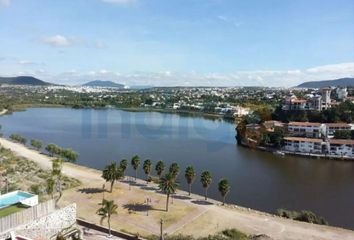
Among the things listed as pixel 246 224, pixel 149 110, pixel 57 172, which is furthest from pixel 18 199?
pixel 149 110

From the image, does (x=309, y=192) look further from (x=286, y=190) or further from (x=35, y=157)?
(x=35, y=157)

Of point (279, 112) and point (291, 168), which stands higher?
point (279, 112)

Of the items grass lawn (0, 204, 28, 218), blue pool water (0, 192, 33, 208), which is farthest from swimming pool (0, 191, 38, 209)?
grass lawn (0, 204, 28, 218)

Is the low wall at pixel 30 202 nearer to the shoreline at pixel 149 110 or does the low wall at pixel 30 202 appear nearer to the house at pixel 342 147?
the house at pixel 342 147

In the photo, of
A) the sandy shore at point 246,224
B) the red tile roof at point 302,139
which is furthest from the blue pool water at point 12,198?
the red tile roof at point 302,139

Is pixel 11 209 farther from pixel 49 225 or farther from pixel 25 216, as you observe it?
pixel 49 225

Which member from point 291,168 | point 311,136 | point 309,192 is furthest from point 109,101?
point 309,192

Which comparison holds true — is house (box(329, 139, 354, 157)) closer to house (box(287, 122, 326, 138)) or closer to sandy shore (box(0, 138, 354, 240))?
house (box(287, 122, 326, 138))
